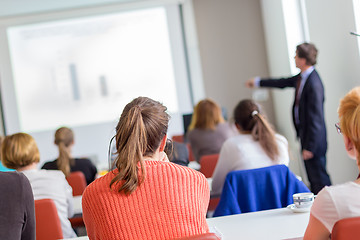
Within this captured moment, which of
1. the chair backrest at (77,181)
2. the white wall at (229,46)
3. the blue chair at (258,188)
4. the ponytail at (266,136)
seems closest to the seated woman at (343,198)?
the blue chair at (258,188)

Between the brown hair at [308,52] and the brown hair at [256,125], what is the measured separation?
4.04ft

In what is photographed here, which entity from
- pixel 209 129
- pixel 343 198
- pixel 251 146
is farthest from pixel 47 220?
pixel 209 129

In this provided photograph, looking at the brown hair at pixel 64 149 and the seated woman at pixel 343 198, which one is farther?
the brown hair at pixel 64 149

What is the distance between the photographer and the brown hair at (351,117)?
140 centimetres

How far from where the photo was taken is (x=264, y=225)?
1951 mm

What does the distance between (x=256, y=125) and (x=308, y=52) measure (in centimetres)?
134

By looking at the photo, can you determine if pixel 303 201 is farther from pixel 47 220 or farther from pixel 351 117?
pixel 47 220

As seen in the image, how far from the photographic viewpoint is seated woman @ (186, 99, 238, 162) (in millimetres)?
4348

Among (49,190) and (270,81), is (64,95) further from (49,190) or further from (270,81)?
(49,190)

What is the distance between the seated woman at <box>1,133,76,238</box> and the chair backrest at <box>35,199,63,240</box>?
0.30 meters

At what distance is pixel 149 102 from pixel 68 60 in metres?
5.64

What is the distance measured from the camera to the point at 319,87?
3936 millimetres

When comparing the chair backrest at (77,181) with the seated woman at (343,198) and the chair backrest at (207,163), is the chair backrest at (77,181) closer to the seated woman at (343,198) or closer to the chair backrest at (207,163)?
the chair backrest at (207,163)

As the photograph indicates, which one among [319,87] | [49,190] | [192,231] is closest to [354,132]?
[192,231]
